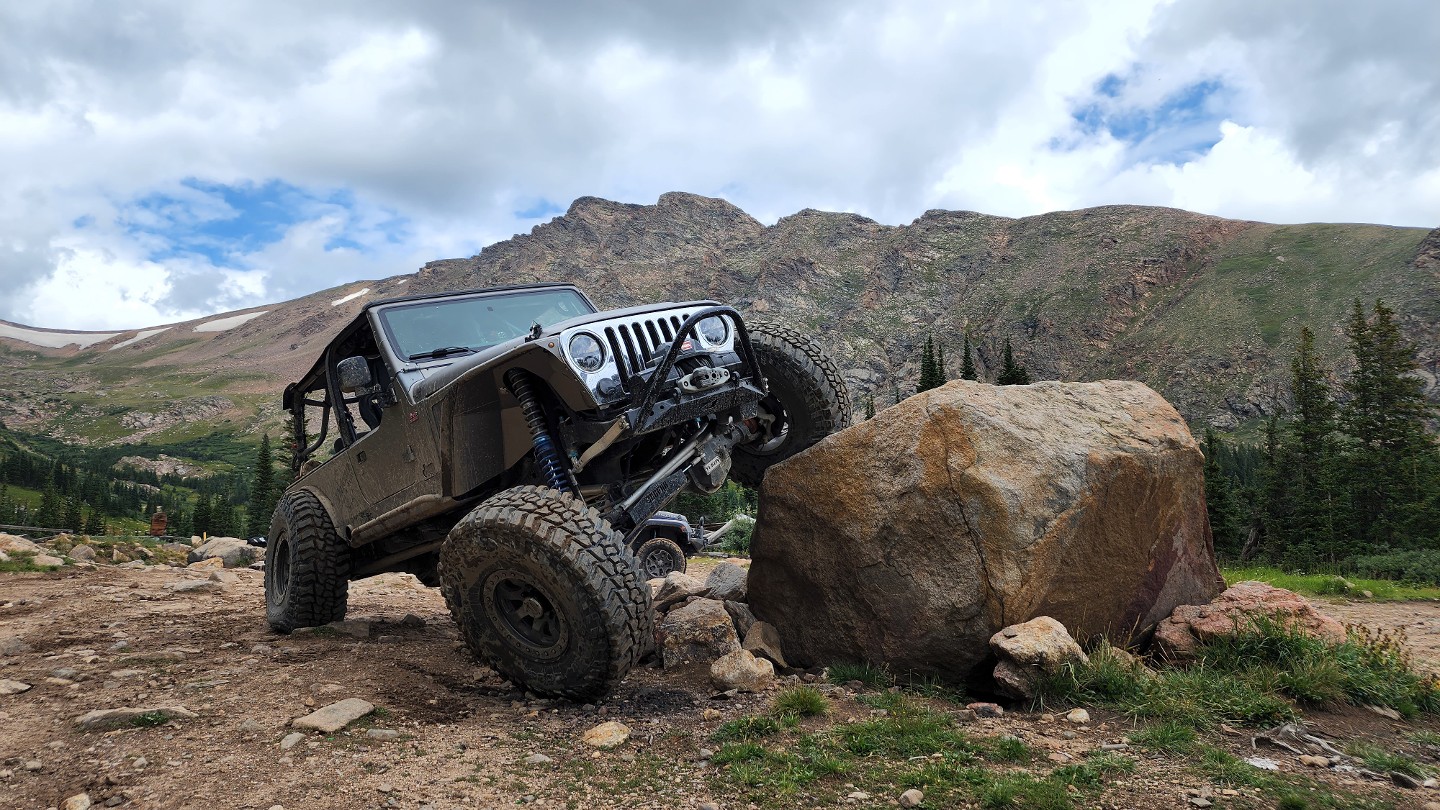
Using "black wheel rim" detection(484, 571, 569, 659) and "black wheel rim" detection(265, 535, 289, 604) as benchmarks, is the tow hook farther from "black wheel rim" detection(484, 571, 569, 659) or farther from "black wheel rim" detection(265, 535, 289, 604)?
"black wheel rim" detection(265, 535, 289, 604)

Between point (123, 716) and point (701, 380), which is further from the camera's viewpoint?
point (701, 380)

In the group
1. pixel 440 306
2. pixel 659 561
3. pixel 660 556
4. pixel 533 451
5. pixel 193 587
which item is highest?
pixel 440 306

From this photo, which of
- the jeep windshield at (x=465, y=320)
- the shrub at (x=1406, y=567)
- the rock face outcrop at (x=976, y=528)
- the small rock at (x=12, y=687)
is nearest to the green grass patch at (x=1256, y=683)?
the rock face outcrop at (x=976, y=528)

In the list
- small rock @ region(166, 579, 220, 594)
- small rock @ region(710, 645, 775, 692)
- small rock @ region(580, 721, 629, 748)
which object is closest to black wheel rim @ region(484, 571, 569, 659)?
small rock @ region(580, 721, 629, 748)

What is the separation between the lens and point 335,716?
4633mm

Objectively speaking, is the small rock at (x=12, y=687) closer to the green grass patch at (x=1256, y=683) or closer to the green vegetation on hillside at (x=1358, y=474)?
the green grass patch at (x=1256, y=683)

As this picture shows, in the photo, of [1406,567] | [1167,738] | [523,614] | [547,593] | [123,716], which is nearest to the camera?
[1167,738]

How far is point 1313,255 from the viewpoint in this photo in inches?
6127

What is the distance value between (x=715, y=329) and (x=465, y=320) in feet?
7.93

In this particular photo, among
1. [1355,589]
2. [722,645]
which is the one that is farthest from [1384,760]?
[1355,589]

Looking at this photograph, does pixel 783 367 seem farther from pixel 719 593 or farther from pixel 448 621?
pixel 448 621

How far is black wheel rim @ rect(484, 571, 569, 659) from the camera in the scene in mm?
4891

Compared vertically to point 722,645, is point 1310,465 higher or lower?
lower

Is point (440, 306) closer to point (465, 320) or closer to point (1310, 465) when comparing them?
point (465, 320)
